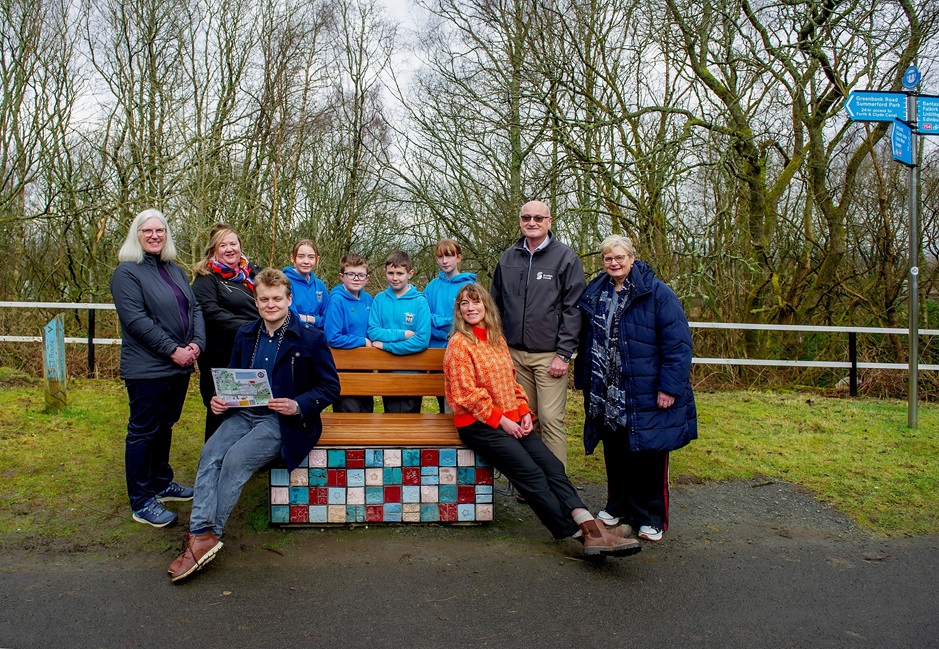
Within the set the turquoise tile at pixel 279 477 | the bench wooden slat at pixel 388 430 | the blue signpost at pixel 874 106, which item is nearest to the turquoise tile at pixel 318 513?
the turquoise tile at pixel 279 477

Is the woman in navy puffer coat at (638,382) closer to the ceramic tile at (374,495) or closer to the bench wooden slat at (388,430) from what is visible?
the bench wooden slat at (388,430)

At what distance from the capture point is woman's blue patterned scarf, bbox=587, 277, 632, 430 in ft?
13.9

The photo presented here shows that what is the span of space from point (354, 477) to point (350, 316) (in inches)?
59.9

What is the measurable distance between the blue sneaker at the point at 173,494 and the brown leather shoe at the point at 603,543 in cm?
269

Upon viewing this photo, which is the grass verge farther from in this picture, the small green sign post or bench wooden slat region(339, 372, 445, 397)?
bench wooden slat region(339, 372, 445, 397)

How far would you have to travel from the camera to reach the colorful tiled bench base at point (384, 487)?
4.20m

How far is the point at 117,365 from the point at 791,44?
401 inches

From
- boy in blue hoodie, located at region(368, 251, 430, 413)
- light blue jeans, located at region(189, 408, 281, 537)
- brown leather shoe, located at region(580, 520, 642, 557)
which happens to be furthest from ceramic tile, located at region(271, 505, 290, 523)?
brown leather shoe, located at region(580, 520, 642, 557)

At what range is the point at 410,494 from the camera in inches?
169

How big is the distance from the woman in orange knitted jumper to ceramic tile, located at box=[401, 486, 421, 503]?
0.44 m

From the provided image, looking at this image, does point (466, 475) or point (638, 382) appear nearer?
point (638, 382)

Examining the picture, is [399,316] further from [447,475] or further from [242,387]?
[242,387]

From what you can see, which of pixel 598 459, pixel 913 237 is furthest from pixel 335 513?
pixel 913 237

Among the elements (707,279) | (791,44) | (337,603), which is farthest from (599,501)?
(791,44)
